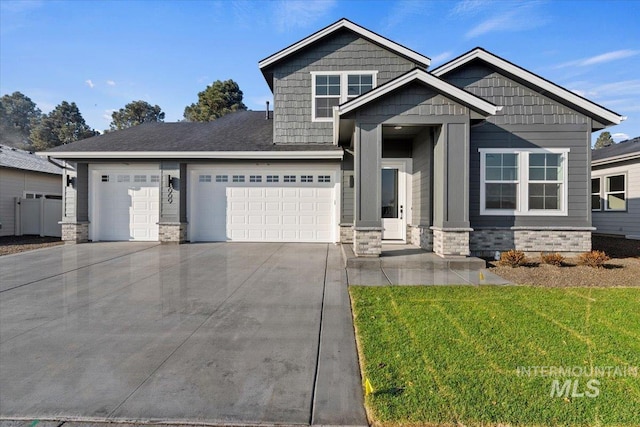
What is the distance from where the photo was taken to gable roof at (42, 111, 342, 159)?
34.7ft

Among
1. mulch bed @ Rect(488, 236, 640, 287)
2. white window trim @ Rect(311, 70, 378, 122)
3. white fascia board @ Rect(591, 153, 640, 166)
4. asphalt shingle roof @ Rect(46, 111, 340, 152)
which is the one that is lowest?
mulch bed @ Rect(488, 236, 640, 287)

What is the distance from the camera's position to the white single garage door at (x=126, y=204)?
1150cm

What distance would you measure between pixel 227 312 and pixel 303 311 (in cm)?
105

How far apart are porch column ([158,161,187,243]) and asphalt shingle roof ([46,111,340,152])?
2.32 ft

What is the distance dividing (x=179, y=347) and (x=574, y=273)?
7605mm

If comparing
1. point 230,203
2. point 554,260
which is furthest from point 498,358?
point 230,203

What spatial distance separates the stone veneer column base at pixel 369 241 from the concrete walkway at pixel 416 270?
210mm

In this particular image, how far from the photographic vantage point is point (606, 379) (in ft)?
8.94

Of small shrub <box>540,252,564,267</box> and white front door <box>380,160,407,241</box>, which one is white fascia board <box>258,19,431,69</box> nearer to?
white front door <box>380,160,407,241</box>

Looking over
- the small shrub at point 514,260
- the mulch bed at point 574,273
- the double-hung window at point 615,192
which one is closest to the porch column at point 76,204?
the mulch bed at point 574,273

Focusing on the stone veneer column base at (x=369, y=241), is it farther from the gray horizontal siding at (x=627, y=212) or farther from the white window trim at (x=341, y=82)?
the gray horizontal siding at (x=627, y=212)

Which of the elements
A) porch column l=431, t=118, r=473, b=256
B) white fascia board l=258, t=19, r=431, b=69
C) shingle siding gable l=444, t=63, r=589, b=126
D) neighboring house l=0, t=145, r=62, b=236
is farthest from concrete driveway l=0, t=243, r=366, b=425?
neighboring house l=0, t=145, r=62, b=236

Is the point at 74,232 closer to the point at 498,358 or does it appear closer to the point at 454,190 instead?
the point at 454,190

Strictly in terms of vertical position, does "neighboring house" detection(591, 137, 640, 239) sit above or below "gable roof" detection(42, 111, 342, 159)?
below
